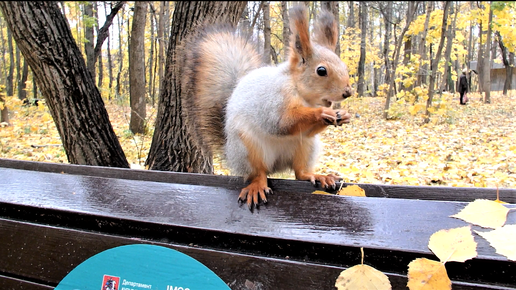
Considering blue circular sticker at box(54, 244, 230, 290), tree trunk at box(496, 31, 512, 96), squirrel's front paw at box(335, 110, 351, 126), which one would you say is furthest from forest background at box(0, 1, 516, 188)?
blue circular sticker at box(54, 244, 230, 290)

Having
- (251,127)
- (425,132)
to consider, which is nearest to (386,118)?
(425,132)

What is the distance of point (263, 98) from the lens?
3.67 feet

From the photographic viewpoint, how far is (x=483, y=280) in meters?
0.60

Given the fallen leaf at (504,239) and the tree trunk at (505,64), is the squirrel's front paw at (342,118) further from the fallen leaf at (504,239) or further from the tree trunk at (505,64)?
the tree trunk at (505,64)

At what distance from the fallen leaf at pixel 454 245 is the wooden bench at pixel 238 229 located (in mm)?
15

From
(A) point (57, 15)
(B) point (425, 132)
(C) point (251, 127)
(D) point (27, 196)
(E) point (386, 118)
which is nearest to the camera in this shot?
(D) point (27, 196)

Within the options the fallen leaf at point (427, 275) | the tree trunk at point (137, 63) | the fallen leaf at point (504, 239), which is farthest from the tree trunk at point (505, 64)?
the tree trunk at point (137, 63)

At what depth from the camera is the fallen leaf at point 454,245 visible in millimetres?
596

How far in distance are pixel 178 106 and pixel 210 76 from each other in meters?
0.62

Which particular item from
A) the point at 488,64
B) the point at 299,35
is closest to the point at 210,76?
the point at 299,35

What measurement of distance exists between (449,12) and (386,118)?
1.66 m

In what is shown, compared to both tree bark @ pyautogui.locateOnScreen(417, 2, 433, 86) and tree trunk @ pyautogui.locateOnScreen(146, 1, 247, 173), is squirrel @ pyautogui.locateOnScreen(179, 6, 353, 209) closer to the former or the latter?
tree trunk @ pyautogui.locateOnScreen(146, 1, 247, 173)

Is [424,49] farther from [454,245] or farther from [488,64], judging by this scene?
[454,245]

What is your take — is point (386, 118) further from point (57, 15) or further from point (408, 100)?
point (57, 15)
